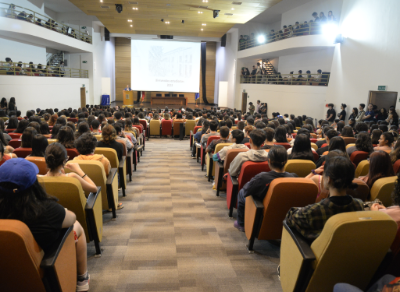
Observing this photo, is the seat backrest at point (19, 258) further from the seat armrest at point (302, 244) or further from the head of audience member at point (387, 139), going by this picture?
the head of audience member at point (387, 139)

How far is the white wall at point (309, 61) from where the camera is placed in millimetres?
13445

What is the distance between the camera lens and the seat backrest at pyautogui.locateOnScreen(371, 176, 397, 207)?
234 centimetres

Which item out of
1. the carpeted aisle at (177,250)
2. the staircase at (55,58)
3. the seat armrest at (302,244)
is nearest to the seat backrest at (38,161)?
the carpeted aisle at (177,250)

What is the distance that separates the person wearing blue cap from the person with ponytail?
164cm

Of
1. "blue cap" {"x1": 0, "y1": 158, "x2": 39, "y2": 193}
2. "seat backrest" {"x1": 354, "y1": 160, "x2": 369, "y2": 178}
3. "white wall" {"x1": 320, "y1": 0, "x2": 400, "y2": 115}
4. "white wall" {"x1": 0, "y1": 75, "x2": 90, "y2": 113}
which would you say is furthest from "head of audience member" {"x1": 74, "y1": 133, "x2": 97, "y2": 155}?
"white wall" {"x1": 0, "y1": 75, "x2": 90, "y2": 113}

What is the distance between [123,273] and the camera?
7.90ft

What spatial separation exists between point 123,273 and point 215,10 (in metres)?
12.6

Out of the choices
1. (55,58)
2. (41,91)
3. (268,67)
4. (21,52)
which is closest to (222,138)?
(41,91)

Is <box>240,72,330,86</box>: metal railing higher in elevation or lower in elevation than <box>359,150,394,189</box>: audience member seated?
higher

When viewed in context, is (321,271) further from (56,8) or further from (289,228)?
(56,8)

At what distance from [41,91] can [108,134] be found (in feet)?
35.5

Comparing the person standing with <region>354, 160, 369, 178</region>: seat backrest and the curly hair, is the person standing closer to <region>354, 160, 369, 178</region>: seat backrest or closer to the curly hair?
<region>354, 160, 369, 178</region>: seat backrest

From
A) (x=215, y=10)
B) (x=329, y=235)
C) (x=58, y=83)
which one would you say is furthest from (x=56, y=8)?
(x=329, y=235)

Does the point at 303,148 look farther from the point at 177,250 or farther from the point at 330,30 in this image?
the point at 330,30
